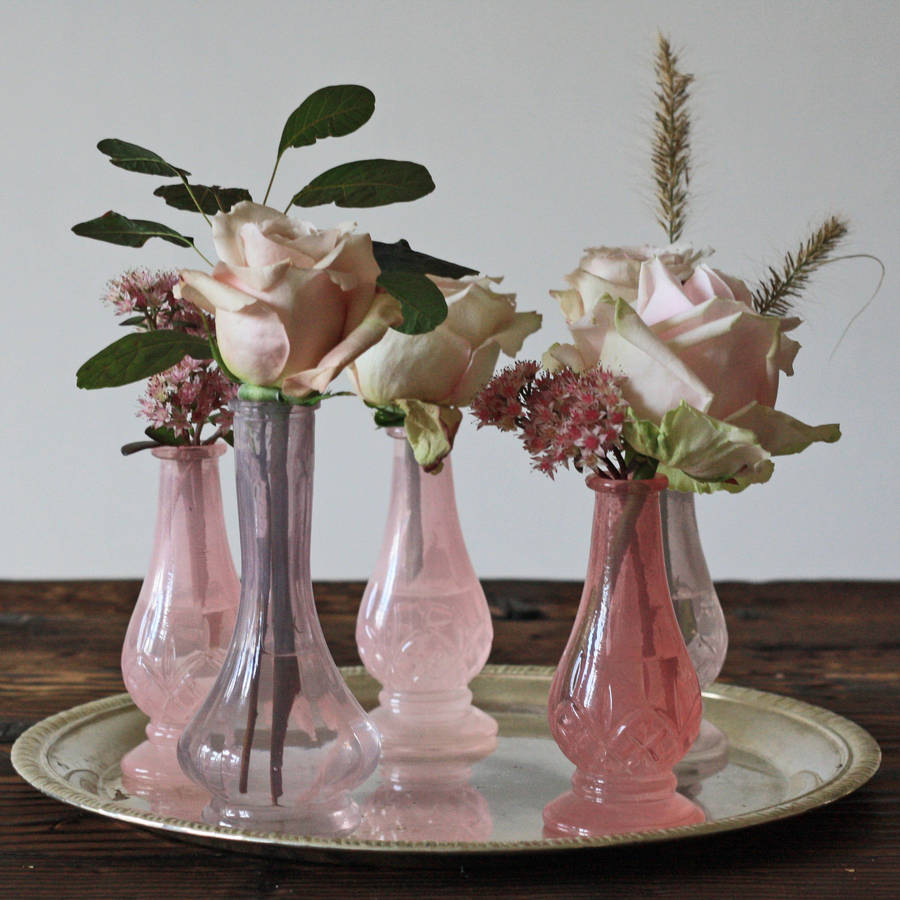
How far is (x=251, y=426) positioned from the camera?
547 mm

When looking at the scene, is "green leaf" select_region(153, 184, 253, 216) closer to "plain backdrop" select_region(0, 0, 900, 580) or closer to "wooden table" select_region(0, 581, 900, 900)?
"wooden table" select_region(0, 581, 900, 900)

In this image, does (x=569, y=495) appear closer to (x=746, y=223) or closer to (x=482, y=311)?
(x=746, y=223)

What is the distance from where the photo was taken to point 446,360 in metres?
0.60

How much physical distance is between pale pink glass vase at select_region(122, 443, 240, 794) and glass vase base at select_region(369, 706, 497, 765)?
11 centimetres

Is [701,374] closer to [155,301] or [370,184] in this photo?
[370,184]

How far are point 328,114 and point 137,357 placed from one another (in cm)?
13

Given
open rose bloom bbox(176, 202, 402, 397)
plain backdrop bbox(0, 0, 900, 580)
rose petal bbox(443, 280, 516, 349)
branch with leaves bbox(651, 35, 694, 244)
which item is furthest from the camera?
plain backdrop bbox(0, 0, 900, 580)

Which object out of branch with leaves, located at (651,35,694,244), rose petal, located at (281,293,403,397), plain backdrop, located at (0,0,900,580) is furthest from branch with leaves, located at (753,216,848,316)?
plain backdrop, located at (0,0,900,580)

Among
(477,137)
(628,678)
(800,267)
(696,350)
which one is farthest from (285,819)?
(477,137)

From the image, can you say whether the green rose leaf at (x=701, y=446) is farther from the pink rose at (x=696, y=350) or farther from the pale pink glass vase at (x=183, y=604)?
the pale pink glass vase at (x=183, y=604)

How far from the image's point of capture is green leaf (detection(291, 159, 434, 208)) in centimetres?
54

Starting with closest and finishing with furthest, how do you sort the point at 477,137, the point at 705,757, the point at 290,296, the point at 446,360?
the point at 290,296 → the point at 446,360 → the point at 705,757 → the point at 477,137

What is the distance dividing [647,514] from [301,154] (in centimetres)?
139

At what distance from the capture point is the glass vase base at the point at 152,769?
0.65m
